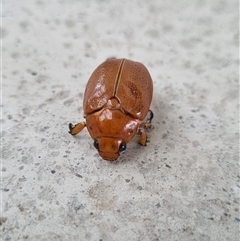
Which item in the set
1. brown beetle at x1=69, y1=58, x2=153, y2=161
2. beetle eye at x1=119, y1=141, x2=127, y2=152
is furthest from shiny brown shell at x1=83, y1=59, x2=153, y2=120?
beetle eye at x1=119, y1=141, x2=127, y2=152

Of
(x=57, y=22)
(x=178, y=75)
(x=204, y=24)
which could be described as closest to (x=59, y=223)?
(x=178, y=75)

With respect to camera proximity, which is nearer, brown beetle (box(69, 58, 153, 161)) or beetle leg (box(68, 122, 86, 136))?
brown beetle (box(69, 58, 153, 161))

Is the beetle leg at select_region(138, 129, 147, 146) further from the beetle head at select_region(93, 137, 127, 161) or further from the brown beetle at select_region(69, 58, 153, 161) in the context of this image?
the beetle head at select_region(93, 137, 127, 161)

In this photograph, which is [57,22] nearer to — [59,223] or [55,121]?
[55,121]

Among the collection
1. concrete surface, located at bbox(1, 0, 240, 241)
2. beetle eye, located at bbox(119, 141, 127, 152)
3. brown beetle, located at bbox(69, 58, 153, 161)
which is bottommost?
concrete surface, located at bbox(1, 0, 240, 241)

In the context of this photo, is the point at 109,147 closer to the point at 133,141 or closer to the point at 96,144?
the point at 96,144

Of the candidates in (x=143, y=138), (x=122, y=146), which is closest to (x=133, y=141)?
(x=143, y=138)
